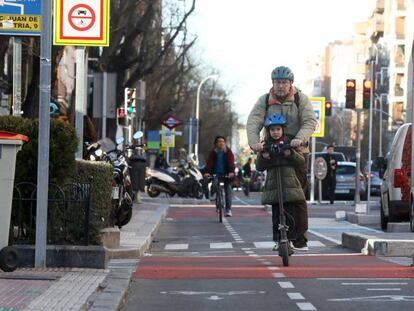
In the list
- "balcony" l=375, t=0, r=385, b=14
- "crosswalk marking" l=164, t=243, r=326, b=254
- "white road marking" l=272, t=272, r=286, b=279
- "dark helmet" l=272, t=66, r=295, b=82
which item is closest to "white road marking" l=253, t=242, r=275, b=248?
"crosswalk marking" l=164, t=243, r=326, b=254

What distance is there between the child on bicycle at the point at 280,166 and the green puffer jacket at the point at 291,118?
0.12m

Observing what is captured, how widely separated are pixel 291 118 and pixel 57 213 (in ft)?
9.66

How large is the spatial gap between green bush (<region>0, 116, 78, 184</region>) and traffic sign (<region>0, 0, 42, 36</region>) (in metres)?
0.97

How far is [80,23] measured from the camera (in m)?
12.3

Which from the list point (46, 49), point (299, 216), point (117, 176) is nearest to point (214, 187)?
point (117, 176)

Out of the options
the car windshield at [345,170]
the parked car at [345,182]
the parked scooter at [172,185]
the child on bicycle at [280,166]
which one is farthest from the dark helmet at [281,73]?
the parked car at [345,182]

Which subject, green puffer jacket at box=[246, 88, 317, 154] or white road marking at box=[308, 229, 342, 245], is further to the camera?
white road marking at box=[308, 229, 342, 245]

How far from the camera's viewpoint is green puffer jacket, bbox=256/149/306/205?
12.0 m

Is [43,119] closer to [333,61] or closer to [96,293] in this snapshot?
[96,293]

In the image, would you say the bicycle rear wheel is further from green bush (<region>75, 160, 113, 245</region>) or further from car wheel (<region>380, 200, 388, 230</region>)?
car wheel (<region>380, 200, 388, 230</region>)

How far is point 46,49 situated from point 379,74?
124 m

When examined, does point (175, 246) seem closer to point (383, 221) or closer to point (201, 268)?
point (201, 268)

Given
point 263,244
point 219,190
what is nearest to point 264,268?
point 263,244

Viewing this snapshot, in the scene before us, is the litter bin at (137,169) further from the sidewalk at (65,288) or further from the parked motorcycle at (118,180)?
the sidewalk at (65,288)
